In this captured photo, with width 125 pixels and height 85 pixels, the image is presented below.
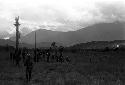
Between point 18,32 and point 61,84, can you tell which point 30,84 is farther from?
point 18,32

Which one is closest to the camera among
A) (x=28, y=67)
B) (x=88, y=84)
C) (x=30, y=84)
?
(x=88, y=84)

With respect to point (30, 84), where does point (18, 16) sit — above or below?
above

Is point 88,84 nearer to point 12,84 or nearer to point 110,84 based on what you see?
point 110,84

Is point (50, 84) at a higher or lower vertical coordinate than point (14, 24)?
lower

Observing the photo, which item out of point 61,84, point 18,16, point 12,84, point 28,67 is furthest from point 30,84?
point 18,16

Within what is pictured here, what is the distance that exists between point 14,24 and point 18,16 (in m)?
3.10

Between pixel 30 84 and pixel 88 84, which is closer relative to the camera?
pixel 88 84

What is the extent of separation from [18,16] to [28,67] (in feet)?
98.9

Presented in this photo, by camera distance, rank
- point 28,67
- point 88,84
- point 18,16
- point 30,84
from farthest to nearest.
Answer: point 18,16 < point 28,67 < point 30,84 < point 88,84

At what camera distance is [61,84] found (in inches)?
749

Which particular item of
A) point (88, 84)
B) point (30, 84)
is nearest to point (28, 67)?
point (30, 84)

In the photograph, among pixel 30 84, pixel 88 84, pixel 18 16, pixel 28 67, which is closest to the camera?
pixel 88 84

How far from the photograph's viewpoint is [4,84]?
19.3 meters

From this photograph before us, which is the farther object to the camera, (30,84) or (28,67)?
(28,67)
